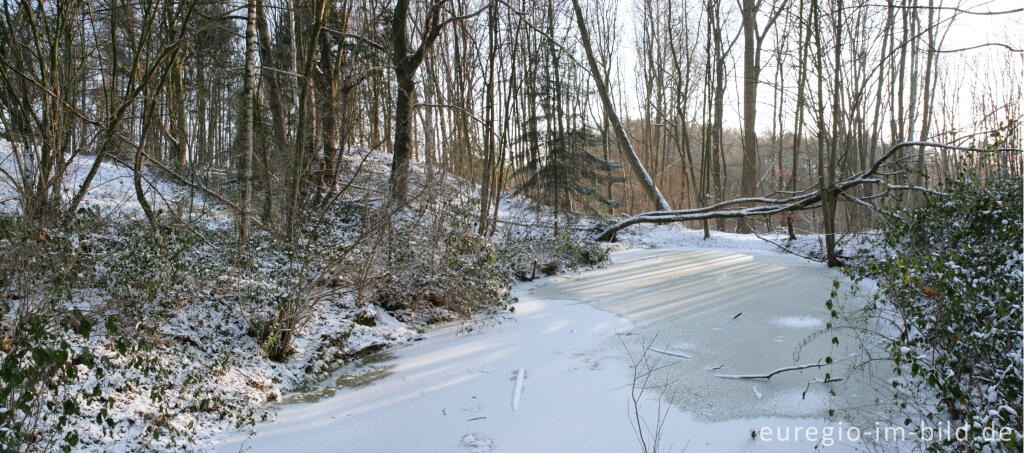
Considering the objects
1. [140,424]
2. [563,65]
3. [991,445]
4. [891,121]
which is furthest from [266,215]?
[891,121]

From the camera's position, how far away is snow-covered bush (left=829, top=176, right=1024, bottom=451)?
263 centimetres

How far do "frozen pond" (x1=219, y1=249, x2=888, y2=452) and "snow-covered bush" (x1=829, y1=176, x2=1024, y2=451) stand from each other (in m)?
0.60

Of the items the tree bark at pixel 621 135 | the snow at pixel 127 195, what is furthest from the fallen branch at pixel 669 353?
the tree bark at pixel 621 135

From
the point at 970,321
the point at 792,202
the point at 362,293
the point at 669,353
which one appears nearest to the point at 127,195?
the point at 362,293

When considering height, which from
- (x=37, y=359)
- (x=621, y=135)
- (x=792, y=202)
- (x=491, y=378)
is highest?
(x=621, y=135)

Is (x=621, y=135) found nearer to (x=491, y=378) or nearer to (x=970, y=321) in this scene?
(x=491, y=378)

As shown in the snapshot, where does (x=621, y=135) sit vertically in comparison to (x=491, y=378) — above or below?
above

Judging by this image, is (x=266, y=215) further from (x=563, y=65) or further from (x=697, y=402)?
(x=563, y=65)

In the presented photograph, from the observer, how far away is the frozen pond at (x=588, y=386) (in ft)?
11.1

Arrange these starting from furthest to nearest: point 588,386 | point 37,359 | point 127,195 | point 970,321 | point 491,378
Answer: point 127,195
point 491,378
point 588,386
point 970,321
point 37,359

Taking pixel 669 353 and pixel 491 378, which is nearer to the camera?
pixel 491 378

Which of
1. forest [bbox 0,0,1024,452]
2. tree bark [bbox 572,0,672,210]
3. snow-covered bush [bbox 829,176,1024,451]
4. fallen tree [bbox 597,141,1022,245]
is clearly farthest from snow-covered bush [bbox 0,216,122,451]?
tree bark [bbox 572,0,672,210]

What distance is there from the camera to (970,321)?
3059 millimetres

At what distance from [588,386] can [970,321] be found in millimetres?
2488
